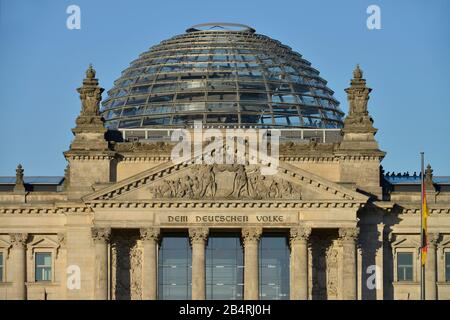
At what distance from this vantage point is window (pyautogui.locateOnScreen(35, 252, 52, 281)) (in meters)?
123

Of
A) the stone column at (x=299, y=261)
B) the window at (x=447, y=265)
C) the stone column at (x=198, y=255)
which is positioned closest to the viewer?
the stone column at (x=299, y=261)

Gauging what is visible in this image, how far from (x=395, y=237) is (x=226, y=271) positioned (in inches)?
442

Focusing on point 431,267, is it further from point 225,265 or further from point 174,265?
A: point 174,265

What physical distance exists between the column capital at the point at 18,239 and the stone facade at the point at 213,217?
0.09 m

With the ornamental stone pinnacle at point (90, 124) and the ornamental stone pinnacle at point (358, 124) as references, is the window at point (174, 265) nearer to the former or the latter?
the ornamental stone pinnacle at point (90, 124)

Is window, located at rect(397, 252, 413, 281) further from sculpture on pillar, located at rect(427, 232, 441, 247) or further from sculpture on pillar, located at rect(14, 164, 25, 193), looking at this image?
sculpture on pillar, located at rect(14, 164, 25, 193)

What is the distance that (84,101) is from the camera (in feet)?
403

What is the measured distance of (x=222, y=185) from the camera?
11825 cm

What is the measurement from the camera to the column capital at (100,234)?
117438mm

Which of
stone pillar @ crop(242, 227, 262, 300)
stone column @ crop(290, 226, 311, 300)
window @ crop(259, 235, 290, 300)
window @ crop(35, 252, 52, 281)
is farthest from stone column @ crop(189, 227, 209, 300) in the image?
window @ crop(35, 252, 52, 281)

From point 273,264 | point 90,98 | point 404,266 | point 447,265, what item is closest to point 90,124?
point 90,98

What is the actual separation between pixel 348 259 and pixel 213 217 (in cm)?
880

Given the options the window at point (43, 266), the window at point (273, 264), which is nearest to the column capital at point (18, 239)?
the window at point (43, 266)
